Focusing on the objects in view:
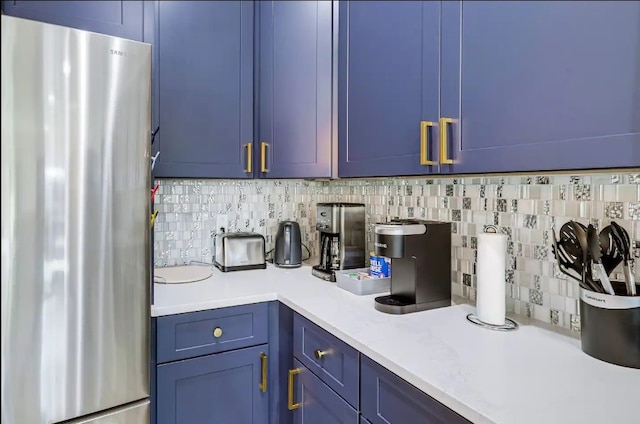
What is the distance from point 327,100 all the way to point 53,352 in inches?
48.7

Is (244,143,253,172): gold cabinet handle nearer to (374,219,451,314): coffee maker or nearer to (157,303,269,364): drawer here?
(157,303,269,364): drawer

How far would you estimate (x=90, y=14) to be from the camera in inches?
58.6

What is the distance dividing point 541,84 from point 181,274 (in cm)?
157

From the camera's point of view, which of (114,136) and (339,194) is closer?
(114,136)

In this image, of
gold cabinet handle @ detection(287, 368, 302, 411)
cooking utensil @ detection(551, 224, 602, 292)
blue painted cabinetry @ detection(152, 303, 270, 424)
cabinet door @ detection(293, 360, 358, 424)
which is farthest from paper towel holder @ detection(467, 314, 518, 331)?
blue painted cabinetry @ detection(152, 303, 270, 424)

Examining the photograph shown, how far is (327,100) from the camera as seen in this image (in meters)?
1.67

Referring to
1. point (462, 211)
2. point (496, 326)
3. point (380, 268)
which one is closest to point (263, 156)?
point (380, 268)

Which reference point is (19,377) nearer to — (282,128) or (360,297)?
(360,297)

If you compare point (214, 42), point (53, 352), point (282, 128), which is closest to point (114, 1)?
point (214, 42)

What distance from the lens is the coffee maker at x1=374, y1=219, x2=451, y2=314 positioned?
50.4 inches

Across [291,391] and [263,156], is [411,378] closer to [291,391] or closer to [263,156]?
[291,391]

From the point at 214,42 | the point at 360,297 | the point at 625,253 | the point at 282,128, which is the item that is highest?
the point at 214,42

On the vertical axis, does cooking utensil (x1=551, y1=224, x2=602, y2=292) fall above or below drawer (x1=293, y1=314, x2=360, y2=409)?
above

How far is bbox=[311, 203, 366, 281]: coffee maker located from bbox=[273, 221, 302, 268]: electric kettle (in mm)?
229
